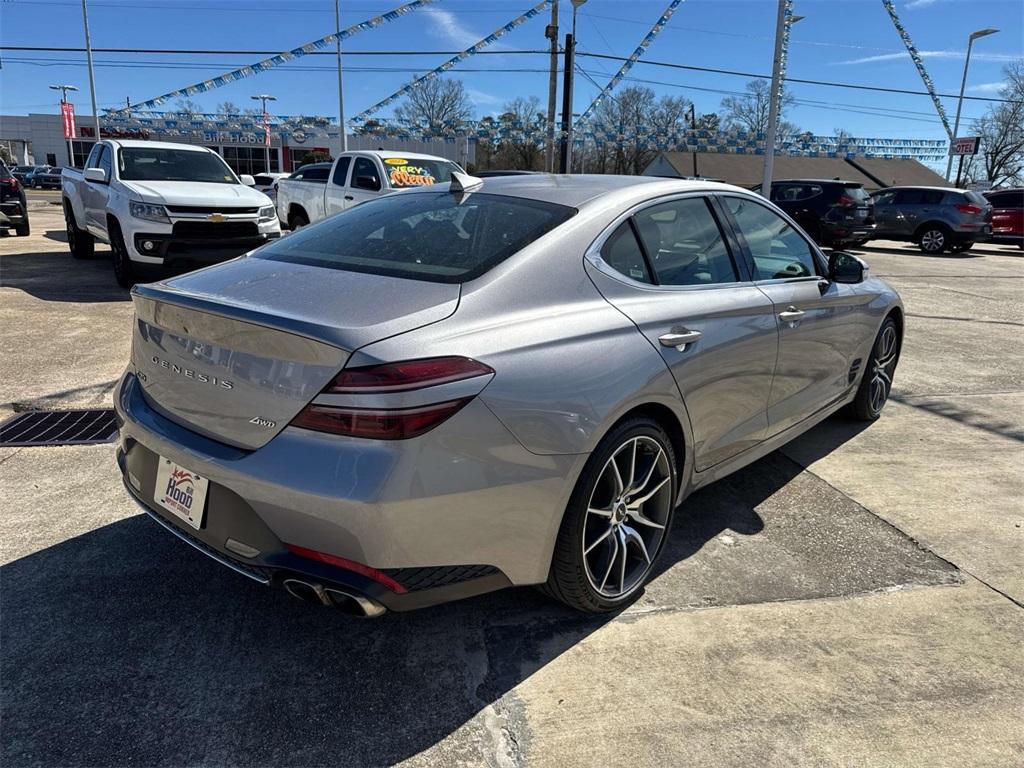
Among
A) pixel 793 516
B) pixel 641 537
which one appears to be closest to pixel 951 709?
pixel 641 537

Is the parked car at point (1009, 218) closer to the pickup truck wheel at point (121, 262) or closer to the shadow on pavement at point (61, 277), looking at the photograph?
the pickup truck wheel at point (121, 262)

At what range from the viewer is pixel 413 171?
37.9ft

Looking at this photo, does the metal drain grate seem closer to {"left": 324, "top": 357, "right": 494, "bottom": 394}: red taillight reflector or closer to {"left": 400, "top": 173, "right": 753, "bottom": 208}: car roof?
{"left": 400, "top": 173, "right": 753, "bottom": 208}: car roof

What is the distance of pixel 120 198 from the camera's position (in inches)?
343

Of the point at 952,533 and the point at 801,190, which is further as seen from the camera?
the point at 801,190

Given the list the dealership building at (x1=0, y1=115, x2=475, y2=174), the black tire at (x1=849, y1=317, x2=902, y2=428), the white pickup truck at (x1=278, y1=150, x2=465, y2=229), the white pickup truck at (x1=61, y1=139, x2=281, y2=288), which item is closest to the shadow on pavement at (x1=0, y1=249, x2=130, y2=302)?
the white pickup truck at (x1=61, y1=139, x2=281, y2=288)

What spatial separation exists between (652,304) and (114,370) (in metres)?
→ 4.50

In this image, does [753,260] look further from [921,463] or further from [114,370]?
[114,370]

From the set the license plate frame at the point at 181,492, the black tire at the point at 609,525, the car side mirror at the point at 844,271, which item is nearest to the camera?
the license plate frame at the point at 181,492

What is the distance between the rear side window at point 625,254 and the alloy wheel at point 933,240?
63.8 ft

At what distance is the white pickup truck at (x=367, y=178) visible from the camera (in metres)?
11.3

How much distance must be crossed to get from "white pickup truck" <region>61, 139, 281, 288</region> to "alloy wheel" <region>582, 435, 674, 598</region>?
7.29m

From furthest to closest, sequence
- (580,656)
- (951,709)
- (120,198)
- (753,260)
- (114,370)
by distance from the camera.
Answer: (120,198) < (114,370) < (753,260) < (580,656) < (951,709)

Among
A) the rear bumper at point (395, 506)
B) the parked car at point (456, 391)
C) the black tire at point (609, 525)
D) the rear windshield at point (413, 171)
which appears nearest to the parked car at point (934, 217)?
the rear windshield at point (413, 171)
